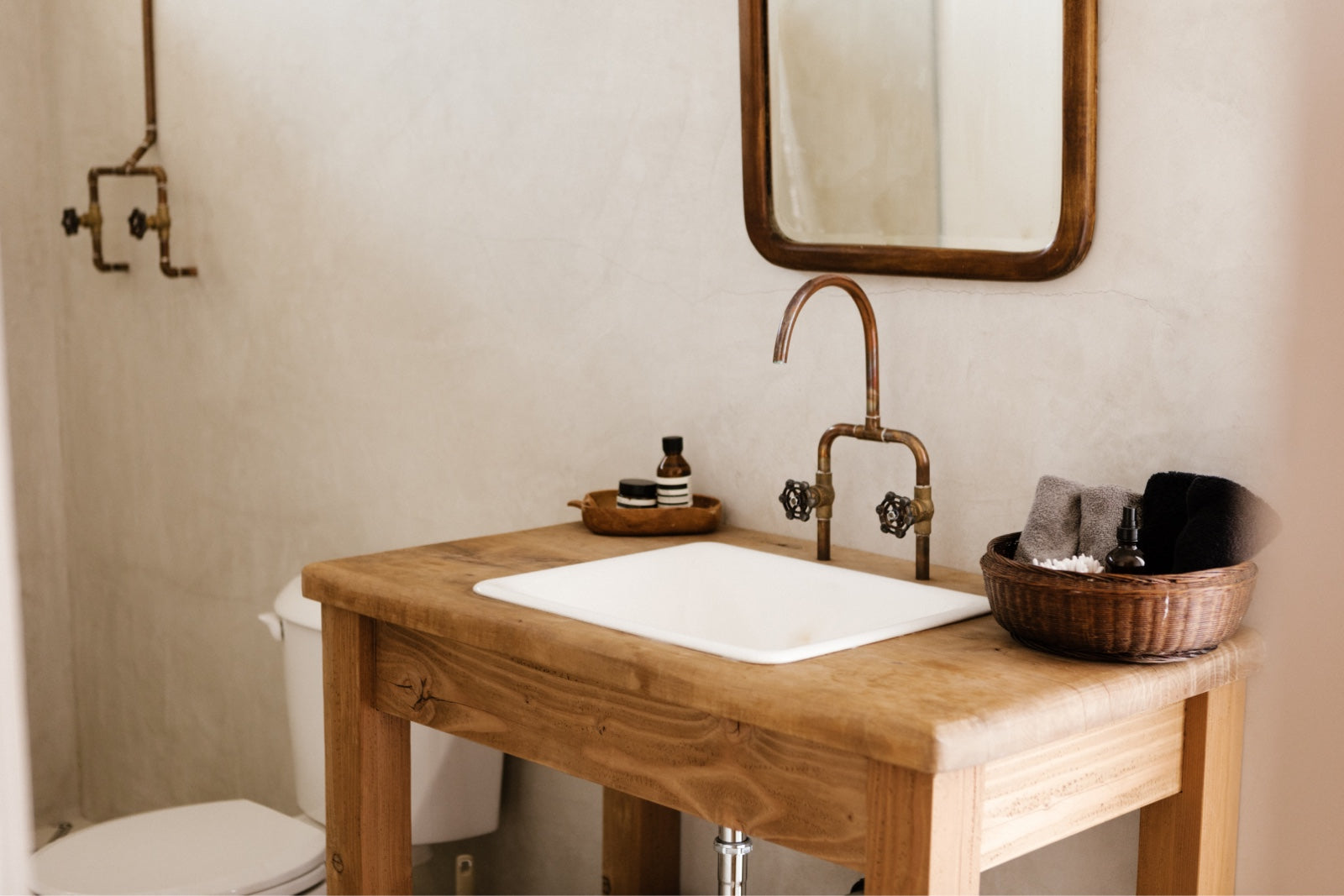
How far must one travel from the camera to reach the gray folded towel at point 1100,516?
1.25 m

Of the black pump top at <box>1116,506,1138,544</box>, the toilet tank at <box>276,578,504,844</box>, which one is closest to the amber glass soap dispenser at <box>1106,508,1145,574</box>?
the black pump top at <box>1116,506,1138,544</box>

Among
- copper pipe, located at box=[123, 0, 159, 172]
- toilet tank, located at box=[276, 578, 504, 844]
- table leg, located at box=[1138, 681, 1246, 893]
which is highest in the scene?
copper pipe, located at box=[123, 0, 159, 172]

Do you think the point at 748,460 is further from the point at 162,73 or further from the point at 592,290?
the point at 162,73

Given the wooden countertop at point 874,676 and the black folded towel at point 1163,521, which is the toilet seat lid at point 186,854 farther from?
the black folded towel at point 1163,521

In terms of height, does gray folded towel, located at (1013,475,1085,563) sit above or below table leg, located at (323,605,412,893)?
above

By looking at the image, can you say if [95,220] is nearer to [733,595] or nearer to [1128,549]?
[733,595]

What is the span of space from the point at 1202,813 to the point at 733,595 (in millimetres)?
554

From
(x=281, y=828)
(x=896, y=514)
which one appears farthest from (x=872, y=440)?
(x=281, y=828)

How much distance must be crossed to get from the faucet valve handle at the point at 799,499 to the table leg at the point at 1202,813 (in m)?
0.46

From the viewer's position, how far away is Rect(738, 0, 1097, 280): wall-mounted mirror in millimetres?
1393

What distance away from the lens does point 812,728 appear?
41.6 inches

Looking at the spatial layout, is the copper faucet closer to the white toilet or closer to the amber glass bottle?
the amber glass bottle

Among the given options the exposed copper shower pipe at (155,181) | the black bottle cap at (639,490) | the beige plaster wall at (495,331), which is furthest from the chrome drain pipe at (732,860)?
the exposed copper shower pipe at (155,181)

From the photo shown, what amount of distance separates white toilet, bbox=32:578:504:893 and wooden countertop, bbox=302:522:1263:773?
0.59m
